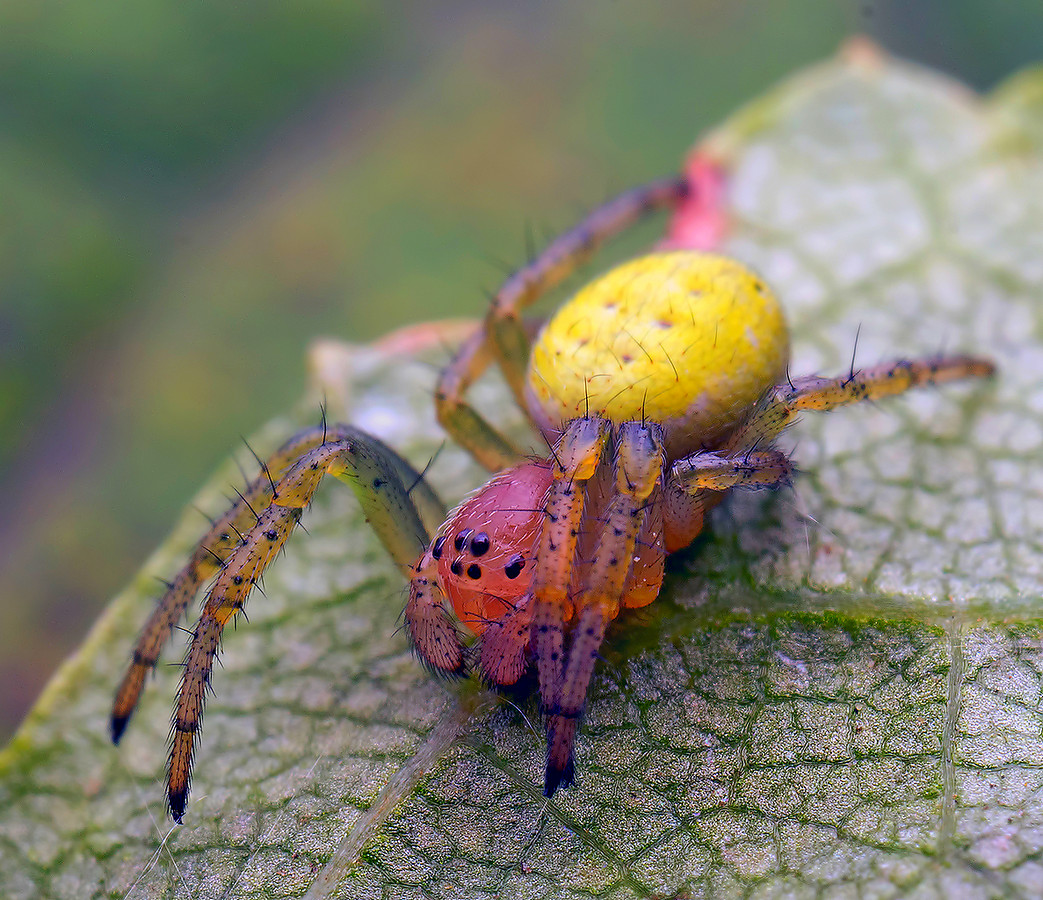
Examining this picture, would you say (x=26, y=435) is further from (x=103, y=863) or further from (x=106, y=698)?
(x=103, y=863)

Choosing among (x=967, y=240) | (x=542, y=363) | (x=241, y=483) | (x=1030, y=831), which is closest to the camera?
(x=1030, y=831)

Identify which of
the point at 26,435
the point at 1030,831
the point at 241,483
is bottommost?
the point at 1030,831

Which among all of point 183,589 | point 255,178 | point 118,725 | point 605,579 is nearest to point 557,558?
point 605,579

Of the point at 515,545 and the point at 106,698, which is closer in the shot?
the point at 515,545

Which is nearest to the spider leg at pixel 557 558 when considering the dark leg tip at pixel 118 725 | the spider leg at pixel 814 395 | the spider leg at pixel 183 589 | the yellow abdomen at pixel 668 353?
the yellow abdomen at pixel 668 353

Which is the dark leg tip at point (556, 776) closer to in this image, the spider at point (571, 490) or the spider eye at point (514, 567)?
the spider at point (571, 490)

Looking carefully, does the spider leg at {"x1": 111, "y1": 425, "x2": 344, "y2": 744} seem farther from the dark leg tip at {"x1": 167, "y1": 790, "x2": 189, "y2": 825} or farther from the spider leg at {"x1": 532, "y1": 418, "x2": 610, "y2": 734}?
the spider leg at {"x1": 532, "y1": 418, "x2": 610, "y2": 734}

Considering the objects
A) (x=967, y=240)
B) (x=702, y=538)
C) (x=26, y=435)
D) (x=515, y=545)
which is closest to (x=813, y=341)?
(x=967, y=240)

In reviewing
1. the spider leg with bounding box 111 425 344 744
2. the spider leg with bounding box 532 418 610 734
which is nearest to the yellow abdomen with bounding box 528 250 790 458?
the spider leg with bounding box 532 418 610 734
